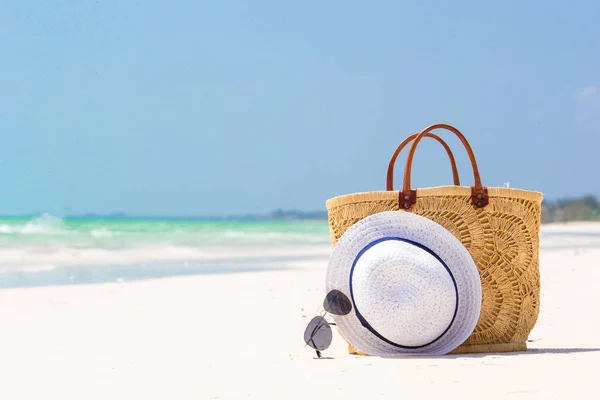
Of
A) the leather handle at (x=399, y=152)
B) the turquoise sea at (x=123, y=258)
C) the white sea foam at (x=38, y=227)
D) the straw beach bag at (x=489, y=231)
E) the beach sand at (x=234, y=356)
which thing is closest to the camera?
the beach sand at (x=234, y=356)

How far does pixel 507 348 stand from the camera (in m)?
3.08

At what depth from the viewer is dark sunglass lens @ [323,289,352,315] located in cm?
302

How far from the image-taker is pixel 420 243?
9.69 feet

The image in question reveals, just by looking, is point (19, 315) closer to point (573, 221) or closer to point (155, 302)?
point (155, 302)

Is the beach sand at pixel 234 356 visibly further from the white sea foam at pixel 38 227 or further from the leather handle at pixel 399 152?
the white sea foam at pixel 38 227

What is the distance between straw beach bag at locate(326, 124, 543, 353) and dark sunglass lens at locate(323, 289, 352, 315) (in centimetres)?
24

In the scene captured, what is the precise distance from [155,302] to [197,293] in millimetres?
658

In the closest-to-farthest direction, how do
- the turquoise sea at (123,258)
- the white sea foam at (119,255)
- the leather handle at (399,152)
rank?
1. the leather handle at (399,152)
2. the turquoise sea at (123,258)
3. the white sea foam at (119,255)

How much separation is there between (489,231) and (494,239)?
39 millimetres

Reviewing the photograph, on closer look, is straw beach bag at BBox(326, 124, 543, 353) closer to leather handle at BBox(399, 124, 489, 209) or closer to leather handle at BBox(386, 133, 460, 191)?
leather handle at BBox(399, 124, 489, 209)

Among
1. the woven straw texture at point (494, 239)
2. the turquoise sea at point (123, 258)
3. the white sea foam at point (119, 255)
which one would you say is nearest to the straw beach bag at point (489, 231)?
the woven straw texture at point (494, 239)

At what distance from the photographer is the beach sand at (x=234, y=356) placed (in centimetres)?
240

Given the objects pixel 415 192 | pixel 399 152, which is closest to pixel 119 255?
pixel 399 152

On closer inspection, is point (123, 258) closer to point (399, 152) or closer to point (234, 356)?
point (234, 356)
